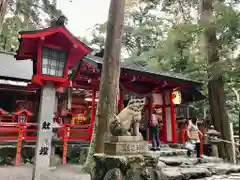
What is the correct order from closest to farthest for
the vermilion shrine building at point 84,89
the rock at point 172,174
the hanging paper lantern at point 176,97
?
1. the rock at point 172,174
2. the vermilion shrine building at point 84,89
3. the hanging paper lantern at point 176,97

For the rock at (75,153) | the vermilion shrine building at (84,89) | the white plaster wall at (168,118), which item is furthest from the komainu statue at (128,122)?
the white plaster wall at (168,118)

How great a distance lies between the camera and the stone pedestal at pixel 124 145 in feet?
16.0

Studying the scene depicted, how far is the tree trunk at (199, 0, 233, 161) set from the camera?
9906mm

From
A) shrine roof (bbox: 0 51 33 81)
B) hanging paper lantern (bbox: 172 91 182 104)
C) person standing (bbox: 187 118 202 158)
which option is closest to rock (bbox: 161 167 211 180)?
person standing (bbox: 187 118 202 158)

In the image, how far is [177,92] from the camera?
1181 centimetres

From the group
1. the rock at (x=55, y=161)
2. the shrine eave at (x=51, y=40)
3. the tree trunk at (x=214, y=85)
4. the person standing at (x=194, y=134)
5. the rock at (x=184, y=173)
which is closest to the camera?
the shrine eave at (x=51, y=40)

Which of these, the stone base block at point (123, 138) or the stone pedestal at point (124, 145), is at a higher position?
the stone base block at point (123, 138)

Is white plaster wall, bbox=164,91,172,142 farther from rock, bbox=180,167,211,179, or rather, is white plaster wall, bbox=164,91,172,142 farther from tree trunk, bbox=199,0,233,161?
rock, bbox=180,167,211,179

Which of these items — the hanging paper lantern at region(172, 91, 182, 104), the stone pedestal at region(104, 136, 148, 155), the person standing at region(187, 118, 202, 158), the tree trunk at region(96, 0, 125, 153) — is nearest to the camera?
the stone pedestal at region(104, 136, 148, 155)

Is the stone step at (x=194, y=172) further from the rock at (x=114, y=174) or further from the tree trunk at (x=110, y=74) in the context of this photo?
the tree trunk at (x=110, y=74)

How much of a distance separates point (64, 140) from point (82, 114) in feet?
29.4

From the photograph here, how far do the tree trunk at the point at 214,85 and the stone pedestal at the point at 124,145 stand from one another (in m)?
6.03

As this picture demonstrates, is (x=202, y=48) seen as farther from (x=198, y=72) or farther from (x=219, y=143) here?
(x=219, y=143)

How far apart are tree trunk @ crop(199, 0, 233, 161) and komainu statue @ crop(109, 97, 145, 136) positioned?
18.9ft
